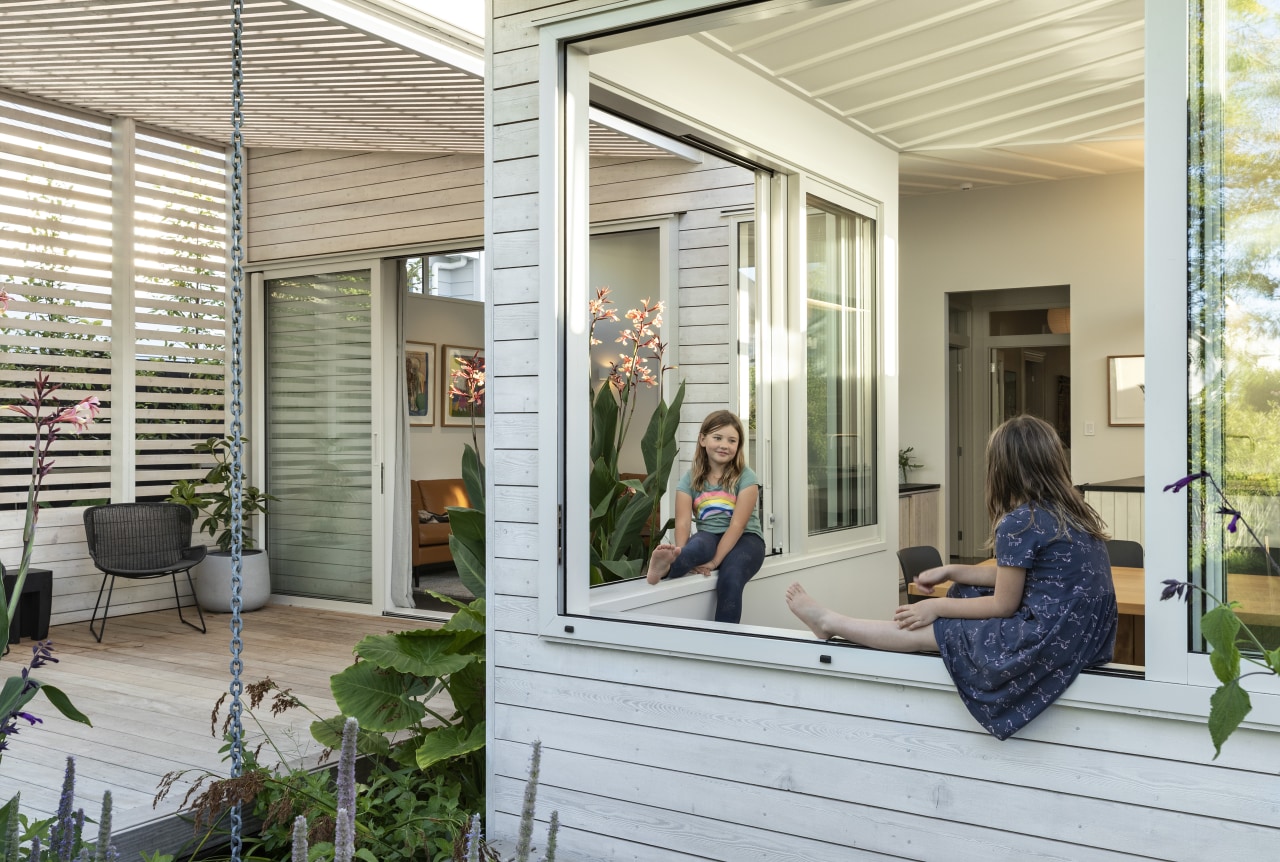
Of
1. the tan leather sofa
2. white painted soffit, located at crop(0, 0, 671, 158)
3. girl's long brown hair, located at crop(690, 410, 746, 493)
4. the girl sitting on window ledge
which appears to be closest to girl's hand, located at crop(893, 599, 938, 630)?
the girl sitting on window ledge

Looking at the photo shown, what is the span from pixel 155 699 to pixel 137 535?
216 cm

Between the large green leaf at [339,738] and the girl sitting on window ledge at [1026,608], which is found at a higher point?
the girl sitting on window ledge at [1026,608]

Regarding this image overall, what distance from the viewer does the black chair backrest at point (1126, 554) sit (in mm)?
4720

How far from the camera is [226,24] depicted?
15.3ft

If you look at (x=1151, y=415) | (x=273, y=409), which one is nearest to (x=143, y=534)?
(x=273, y=409)

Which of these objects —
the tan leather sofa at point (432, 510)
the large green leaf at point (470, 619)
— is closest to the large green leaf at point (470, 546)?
the large green leaf at point (470, 619)

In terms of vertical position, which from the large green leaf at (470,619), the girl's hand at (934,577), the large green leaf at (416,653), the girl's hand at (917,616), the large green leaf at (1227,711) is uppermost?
the large green leaf at (1227,711)

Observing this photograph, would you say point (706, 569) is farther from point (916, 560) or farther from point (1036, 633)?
point (1036, 633)

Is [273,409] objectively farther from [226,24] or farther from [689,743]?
[689,743]

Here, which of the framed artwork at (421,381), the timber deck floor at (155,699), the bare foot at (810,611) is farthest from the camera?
the framed artwork at (421,381)

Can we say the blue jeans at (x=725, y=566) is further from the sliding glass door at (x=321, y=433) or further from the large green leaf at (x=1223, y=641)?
the sliding glass door at (x=321, y=433)

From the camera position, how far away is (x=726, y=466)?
4270 mm

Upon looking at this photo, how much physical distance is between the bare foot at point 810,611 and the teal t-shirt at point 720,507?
127 cm

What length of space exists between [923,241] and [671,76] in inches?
180
